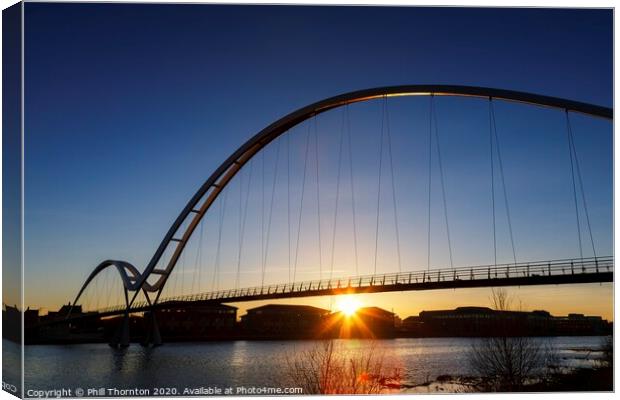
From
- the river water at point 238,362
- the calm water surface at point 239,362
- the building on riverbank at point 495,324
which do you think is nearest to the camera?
the building on riverbank at point 495,324

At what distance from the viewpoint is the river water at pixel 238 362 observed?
23.8m

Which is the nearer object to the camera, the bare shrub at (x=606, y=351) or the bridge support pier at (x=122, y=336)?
the bare shrub at (x=606, y=351)

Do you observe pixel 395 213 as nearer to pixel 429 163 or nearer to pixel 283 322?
pixel 429 163

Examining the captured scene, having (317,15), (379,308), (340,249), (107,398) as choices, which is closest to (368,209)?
(340,249)

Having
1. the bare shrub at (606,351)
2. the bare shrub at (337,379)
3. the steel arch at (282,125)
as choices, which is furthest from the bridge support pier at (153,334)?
the bare shrub at (606,351)

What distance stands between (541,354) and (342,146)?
8.86 m

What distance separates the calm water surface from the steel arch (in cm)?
430

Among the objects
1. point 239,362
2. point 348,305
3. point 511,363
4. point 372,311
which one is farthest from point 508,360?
point 239,362

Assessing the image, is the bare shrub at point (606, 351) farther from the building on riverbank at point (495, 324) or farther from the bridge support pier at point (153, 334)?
the bridge support pier at point (153, 334)

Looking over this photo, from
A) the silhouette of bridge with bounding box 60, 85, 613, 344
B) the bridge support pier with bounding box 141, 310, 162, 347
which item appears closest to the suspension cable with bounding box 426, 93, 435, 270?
the silhouette of bridge with bounding box 60, 85, 613, 344

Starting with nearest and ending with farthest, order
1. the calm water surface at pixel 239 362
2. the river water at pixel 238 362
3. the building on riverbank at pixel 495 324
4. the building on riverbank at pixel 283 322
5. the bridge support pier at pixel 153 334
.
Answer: the building on riverbank at pixel 495 324 → the river water at pixel 238 362 → the calm water surface at pixel 239 362 → the building on riverbank at pixel 283 322 → the bridge support pier at pixel 153 334

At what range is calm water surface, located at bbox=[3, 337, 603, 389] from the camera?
24016 mm

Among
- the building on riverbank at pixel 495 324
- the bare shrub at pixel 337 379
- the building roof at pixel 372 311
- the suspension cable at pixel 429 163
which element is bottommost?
the bare shrub at pixel 337 379

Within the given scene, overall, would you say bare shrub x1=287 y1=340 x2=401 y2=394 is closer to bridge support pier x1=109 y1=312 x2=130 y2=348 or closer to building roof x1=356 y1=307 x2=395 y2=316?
building roof x1=356 y1=307 x2=395 y2=316
